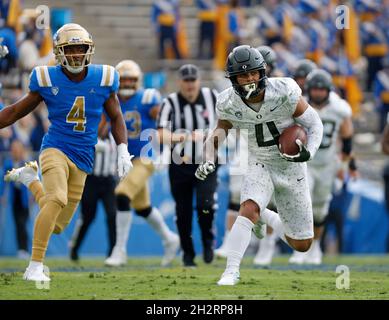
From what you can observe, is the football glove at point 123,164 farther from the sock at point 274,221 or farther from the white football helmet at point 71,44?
the sock at point 274,221

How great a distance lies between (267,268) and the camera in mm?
9742

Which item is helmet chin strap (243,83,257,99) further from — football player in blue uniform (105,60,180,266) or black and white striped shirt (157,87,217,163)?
football player in blue uniform (105,60,180,266)

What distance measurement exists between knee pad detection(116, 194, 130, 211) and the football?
10.2ft

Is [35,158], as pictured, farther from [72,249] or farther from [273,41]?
[273,41]

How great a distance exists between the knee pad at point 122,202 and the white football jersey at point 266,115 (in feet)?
9.34

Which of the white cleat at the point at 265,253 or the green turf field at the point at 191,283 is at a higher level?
the white cleat at the point at 265,253

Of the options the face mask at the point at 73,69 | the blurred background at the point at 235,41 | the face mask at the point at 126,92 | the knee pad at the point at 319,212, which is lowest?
the knee pad at the point at 319,212

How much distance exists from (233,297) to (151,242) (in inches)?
265

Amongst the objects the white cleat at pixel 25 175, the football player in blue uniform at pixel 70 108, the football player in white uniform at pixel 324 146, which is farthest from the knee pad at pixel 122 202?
the football player in blue uniform at pixel 70 108

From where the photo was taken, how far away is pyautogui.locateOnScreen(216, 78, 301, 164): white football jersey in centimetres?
746

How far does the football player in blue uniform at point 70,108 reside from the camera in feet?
25.3

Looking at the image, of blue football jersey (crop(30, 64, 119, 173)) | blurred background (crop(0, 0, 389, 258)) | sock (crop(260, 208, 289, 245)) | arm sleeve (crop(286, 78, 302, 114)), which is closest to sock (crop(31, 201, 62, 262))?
blue football jersey (crop(30, 64, 119, 173))

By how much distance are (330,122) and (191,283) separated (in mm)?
3743

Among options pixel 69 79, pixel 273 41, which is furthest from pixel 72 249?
pixel 273 41
